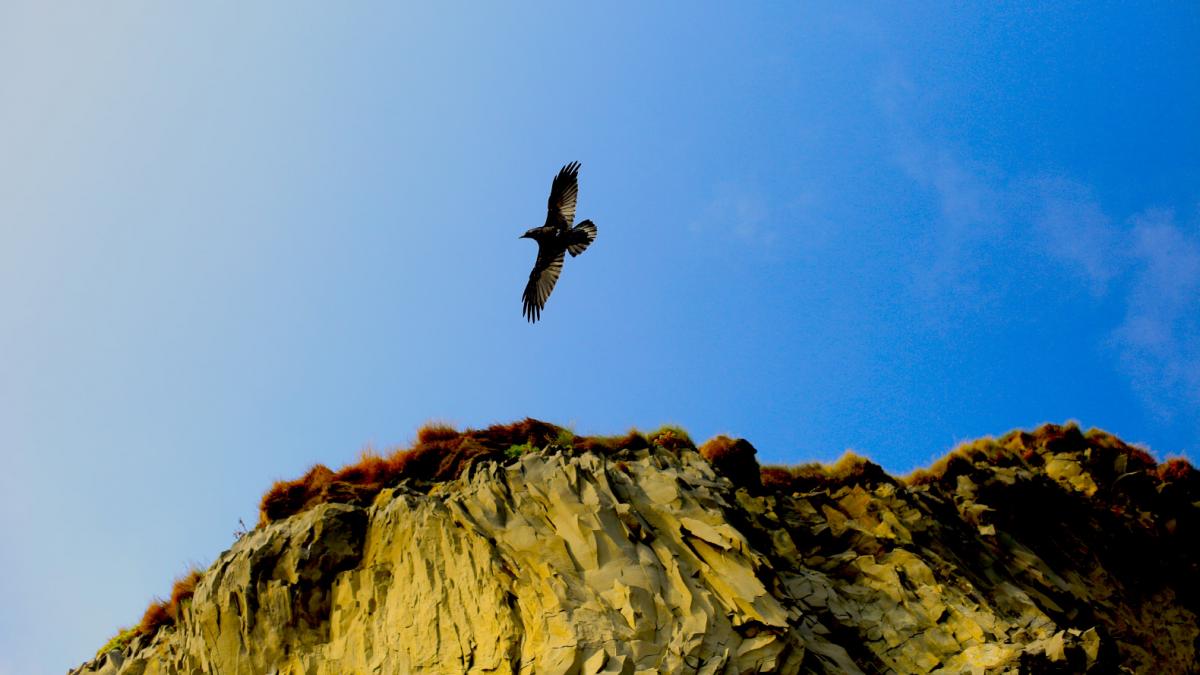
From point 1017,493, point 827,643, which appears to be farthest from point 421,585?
point 1017,493

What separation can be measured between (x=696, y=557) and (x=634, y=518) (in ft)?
4.23

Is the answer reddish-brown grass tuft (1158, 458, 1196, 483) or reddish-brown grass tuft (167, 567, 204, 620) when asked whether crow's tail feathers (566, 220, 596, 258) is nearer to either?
reddish-brown grass tuft (167, 567, 204, 620)

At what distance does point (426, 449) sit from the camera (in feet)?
62.8

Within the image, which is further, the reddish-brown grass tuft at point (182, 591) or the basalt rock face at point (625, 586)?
the reddish-brown grass tuft at point (182, 591)

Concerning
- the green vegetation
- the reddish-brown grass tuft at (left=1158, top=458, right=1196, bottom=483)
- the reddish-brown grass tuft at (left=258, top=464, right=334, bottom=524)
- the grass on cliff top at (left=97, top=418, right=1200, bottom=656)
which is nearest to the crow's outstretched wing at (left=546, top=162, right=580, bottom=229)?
the grass on cliff top at (left=97, top=418, right=1200, bottom=656)

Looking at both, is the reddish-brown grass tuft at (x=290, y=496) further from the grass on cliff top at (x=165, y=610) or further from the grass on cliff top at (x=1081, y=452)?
the grass on cliff top at (x=1081, y=452)

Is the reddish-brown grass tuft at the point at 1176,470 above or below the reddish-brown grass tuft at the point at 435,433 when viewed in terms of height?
below

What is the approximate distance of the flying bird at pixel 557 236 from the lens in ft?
61.1

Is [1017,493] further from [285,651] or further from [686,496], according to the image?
[285,651]

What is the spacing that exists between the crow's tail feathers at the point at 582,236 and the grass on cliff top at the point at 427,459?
3.90 meters

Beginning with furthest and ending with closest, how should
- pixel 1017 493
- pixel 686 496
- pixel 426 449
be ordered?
pixel 1017 493
pixel 426 449
pixel 686 496

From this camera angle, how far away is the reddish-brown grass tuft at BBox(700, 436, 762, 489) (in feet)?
67.5

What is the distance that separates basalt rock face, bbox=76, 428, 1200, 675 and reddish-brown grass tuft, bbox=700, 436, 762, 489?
22cm

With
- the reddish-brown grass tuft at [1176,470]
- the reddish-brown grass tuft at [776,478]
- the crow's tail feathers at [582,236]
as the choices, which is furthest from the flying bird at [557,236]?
the reddish-brown grass tuft at [1176,470]
